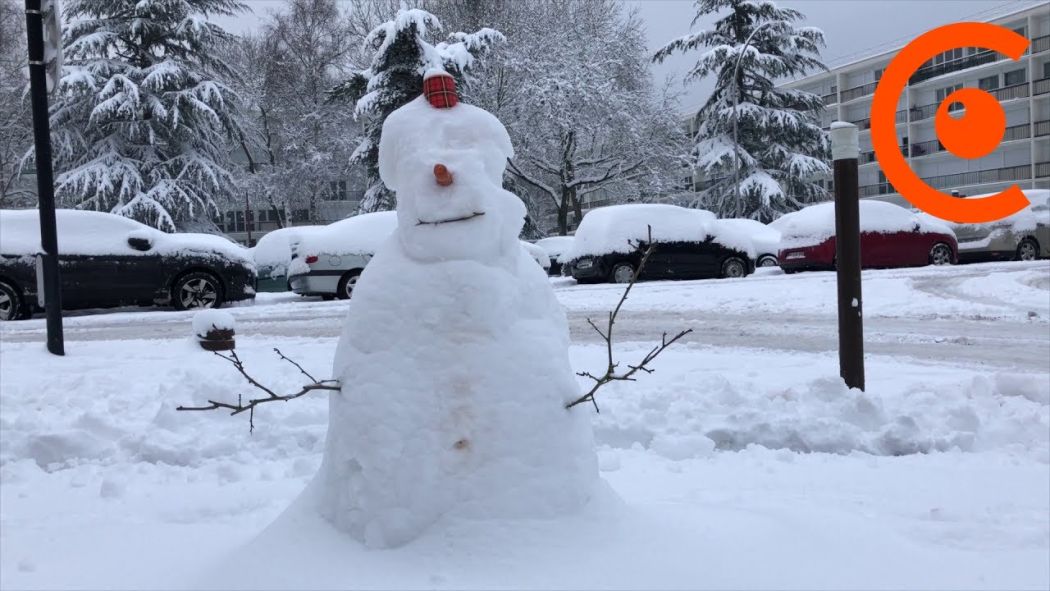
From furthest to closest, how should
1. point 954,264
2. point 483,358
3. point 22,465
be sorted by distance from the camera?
point 954,264
point 22,465
point 483,358

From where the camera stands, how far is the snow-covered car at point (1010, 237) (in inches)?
771

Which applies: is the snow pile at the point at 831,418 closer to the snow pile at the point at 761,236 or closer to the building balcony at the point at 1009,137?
the snow pile at the point at 761,236

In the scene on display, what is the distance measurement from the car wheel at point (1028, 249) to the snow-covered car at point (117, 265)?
17.8 m

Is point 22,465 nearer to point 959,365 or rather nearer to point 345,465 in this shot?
point 345,465

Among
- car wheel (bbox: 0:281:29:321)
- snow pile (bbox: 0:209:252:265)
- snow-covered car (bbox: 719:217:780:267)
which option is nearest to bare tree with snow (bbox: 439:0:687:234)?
snow-covered car (bbox: 719:217:780:267)

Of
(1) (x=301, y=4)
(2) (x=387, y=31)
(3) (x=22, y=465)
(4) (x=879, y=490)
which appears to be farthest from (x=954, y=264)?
(1) (x=301, y=4)

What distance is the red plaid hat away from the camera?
2.64 meters

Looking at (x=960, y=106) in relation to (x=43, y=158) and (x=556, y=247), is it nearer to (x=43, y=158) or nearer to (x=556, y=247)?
(x=556, y=247)

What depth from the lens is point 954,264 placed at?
18.2m

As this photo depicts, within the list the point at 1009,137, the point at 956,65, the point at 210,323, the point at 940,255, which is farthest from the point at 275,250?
the point at 956,65

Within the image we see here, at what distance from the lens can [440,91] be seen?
2639 millimetres

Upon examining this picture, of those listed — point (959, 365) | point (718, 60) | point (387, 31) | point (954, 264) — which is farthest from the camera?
point (718, 60)

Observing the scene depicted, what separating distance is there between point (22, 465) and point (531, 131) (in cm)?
2359

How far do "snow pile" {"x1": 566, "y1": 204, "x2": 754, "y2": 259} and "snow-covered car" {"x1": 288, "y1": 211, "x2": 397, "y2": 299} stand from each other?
425 centimetres
